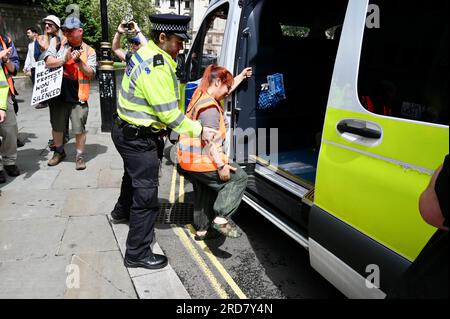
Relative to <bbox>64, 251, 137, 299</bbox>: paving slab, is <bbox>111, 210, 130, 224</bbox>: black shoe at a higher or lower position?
higher

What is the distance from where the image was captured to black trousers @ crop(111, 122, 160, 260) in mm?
2711

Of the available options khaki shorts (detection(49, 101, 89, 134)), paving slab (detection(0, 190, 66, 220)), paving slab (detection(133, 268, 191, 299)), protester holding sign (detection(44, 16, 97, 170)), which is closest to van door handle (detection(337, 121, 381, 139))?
paving slab (detection(133, 268, 191, 299))

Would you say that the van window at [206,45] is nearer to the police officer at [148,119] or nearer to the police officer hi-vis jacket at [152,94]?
the police officer at [148,119]

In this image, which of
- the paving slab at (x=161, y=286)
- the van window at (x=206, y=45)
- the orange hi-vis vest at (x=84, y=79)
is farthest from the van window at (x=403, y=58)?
the orange hi-vis vest at (x=84, y=79)

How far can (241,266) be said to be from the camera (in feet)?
10.1

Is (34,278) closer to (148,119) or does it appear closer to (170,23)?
(148,119)

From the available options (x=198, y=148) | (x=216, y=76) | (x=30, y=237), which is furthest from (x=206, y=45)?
(x=30, y=237)

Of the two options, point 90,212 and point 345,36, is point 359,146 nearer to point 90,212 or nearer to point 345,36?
point 345,36

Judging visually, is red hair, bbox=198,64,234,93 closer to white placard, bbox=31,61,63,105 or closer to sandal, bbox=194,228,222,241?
sandal, bbox=194,228,222,241

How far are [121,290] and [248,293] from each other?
3.17 feet

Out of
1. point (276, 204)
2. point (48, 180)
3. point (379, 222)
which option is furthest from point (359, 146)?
point (48, 180)

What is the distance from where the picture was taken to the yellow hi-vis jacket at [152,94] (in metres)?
2.45

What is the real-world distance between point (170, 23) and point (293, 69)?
172cm

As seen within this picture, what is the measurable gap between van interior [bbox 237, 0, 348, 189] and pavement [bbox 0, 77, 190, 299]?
5.13ft
